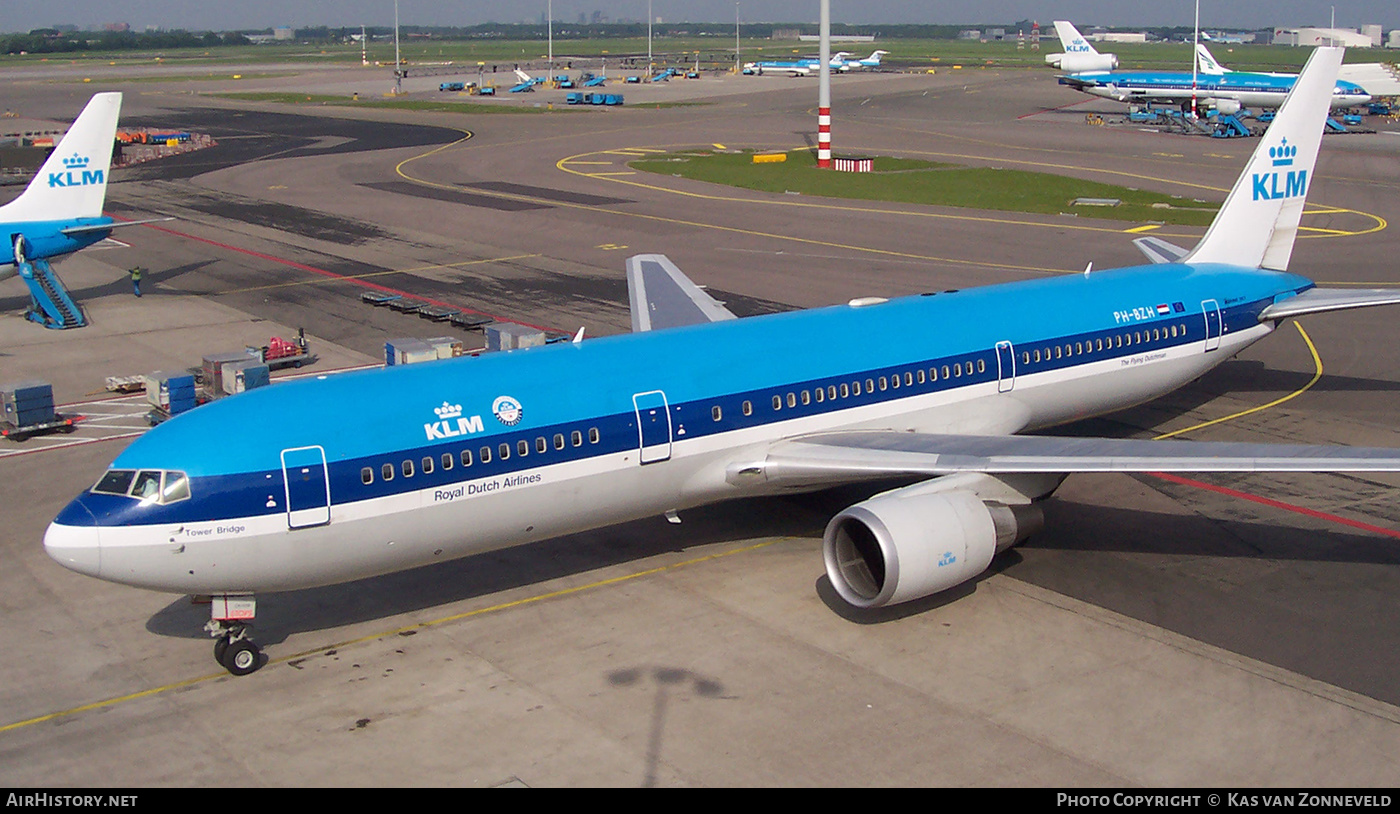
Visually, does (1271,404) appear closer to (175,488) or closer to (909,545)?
(909,545)

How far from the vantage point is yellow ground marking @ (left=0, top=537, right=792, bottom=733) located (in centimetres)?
1809

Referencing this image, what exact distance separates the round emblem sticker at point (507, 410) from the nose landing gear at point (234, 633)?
4.77 m

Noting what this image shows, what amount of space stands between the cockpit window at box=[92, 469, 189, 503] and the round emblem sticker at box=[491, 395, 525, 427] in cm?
483

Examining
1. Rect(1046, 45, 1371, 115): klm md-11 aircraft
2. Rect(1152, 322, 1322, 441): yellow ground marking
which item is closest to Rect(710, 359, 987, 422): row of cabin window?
Rect(1152, 322, 1322, 441): yellow ground marking

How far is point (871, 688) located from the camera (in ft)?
60.9

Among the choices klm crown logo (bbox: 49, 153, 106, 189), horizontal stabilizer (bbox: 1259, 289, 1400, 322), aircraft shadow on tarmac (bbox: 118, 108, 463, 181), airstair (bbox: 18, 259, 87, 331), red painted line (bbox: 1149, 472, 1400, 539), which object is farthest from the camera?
aircraft shadow on tarmac (bbox: 118, 108, 463, 181)

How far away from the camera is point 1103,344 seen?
2758 cm

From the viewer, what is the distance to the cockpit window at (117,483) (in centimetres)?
1825

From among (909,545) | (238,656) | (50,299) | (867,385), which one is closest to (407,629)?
(238,656)

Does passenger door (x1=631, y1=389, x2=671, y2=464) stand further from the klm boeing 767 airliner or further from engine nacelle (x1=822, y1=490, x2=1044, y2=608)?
engine nacelle (x1=822, y1=490, x2=1044, y2=608)

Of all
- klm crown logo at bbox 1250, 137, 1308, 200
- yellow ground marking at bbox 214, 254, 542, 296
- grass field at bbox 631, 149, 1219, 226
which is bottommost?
yellow ground marking at bbox 214, 254, 542, 296

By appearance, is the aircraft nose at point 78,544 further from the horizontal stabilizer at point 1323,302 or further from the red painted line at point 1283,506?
the horizontal stabilizer at point 1323,302

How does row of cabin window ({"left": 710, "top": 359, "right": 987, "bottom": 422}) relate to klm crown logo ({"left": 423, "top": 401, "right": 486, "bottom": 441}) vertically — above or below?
below

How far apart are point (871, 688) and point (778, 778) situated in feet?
9.81
